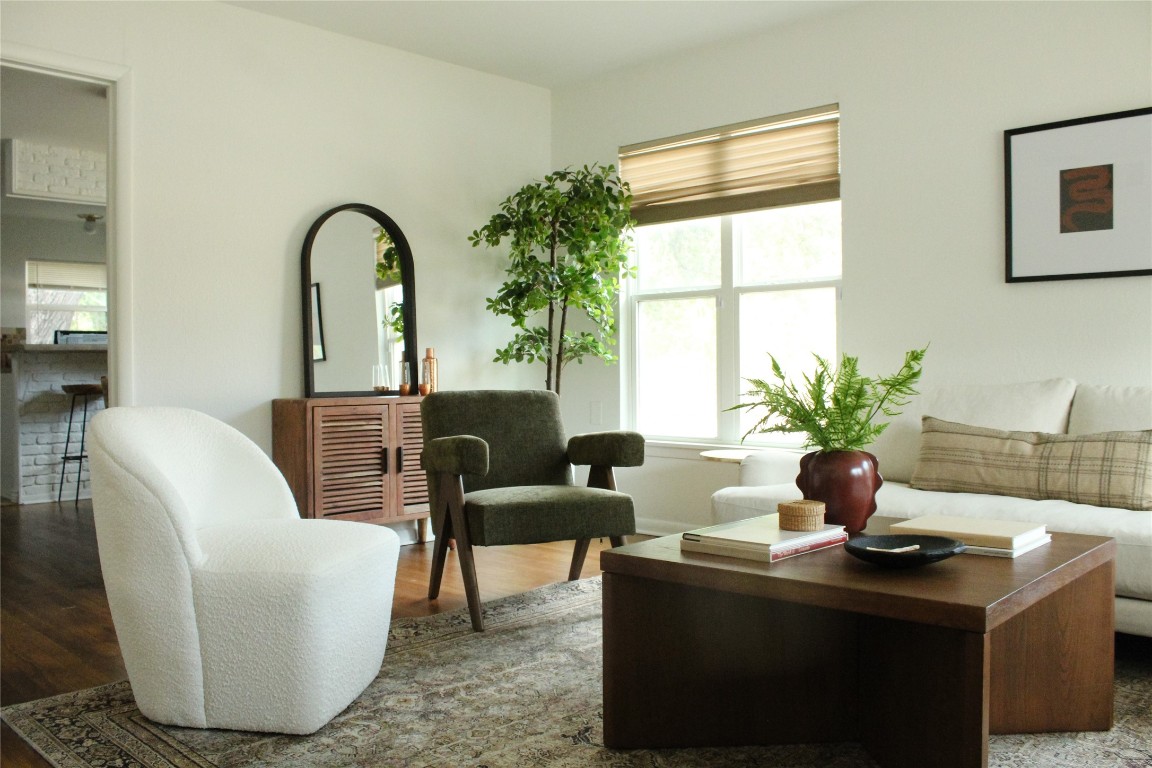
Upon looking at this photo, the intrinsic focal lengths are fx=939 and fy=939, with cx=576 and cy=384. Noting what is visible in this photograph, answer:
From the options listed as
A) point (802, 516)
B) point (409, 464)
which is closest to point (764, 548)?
point (802, 516)

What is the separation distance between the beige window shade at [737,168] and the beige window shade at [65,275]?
5.51m

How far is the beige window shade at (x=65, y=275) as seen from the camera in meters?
7.88

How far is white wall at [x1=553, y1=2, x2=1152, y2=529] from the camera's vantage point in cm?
343

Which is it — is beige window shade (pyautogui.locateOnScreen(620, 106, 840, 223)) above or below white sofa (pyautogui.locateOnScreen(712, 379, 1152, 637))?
above

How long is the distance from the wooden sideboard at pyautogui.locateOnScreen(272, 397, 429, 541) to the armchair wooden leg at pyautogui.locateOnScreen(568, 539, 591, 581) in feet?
3.14

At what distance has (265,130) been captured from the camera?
13.6ft

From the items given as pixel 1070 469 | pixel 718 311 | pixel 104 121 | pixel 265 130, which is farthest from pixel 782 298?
pixel 104 121

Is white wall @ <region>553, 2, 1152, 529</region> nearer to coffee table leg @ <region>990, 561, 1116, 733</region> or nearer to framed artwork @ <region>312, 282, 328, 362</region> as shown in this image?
coffee table leg @ <region>990, 561, 1116, 733</region>

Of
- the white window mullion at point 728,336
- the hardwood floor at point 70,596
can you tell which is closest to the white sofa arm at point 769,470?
the hardwood floor at point 70,596

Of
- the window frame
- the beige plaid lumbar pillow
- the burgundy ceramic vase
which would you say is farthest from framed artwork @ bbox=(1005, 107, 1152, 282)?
the burgundy ceramic vase

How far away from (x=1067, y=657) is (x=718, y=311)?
2.70 m

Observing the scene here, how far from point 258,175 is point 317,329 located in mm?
721

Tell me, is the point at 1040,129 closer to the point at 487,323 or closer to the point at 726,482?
the point at 726,482

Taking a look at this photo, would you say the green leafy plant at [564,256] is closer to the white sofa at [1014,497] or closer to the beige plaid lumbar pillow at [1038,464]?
the white sofa at [1014,497]
